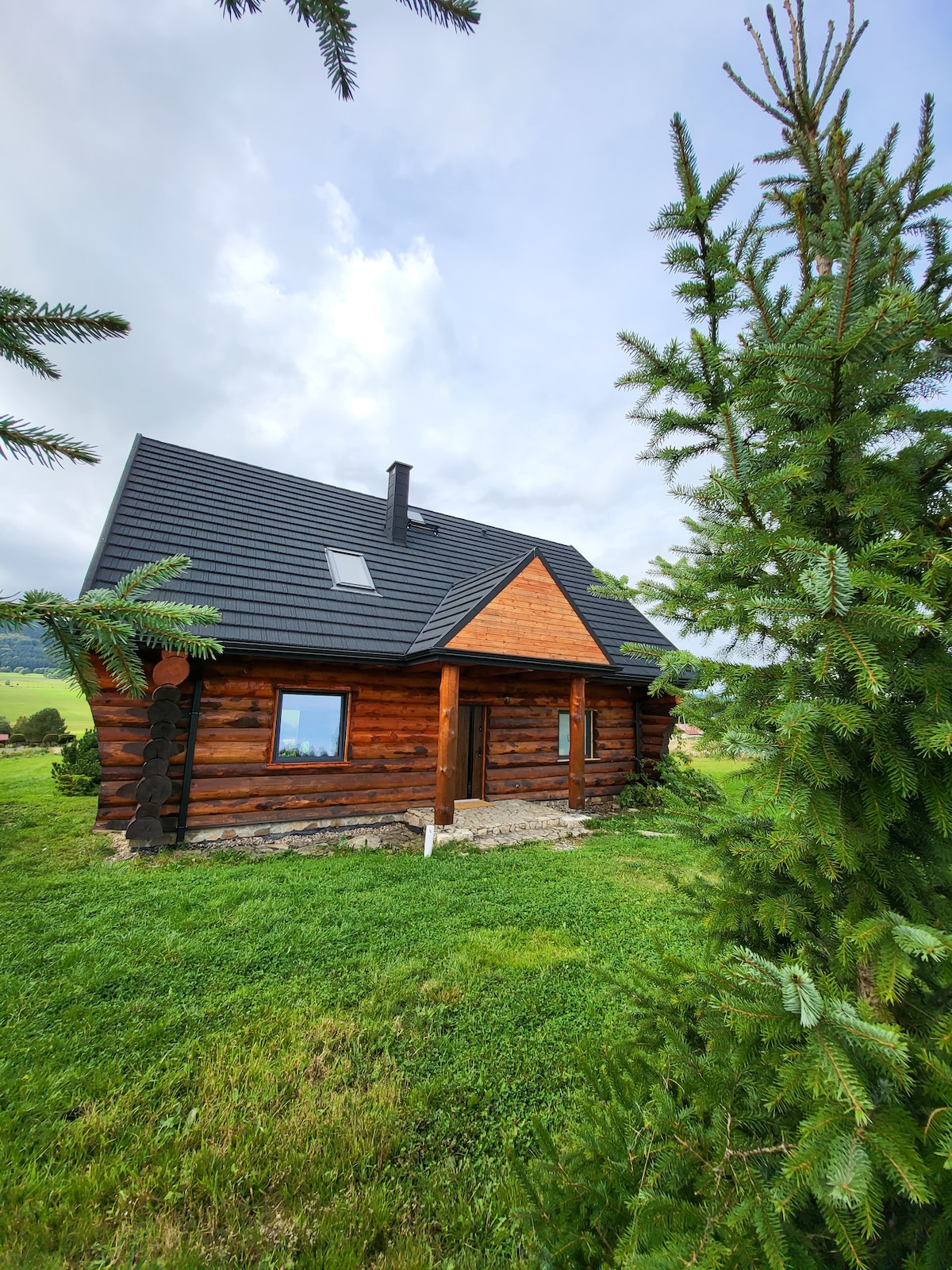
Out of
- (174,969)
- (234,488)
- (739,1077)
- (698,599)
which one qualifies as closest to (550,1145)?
(739,1077)

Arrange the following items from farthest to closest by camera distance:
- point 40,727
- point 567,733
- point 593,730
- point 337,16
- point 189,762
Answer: point 40,727 → point 593,730 → point 567,733 → point 189,762 → point 337,16

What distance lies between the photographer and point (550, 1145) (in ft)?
4.52

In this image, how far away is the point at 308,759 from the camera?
7297 millimetres

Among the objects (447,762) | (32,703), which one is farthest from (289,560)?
(32,703)

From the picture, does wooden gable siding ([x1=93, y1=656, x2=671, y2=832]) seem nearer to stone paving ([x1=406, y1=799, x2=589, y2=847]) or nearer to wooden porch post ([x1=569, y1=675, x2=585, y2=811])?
stone paving ([x1=406, y1=799, x2=589, y2=847])

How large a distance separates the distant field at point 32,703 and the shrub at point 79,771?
24.5 ft

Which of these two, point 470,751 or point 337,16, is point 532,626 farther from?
point 337,16

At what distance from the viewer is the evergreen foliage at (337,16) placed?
1.13 metres

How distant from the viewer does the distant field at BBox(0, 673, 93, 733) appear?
1947cm

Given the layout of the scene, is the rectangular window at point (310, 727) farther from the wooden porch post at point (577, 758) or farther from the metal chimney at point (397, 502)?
the metal chimney at point (397, 502)

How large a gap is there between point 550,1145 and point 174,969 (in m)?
3.25

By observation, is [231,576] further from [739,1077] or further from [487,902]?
[739,1077]

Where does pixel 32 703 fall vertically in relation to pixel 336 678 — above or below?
below

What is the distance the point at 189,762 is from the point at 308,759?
164 cm
